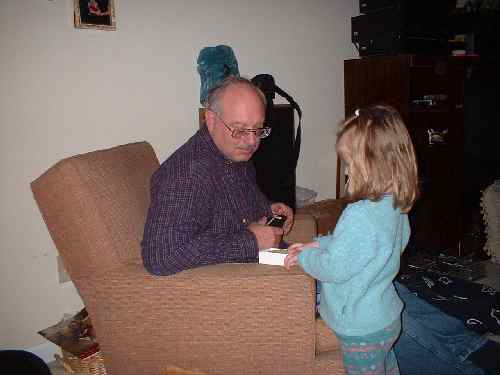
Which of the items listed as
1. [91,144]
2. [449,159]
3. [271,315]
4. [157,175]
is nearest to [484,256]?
[449,159]

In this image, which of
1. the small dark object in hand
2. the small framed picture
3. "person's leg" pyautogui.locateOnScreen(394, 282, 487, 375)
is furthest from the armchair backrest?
"person's leg" pyautogui.locateOnScreen(394, 282, 487, 375)

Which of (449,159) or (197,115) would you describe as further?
(449,159)

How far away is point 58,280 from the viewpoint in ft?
6.45

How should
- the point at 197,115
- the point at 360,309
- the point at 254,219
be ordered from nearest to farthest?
1. the point at 360,309
2. the point at 254,219
3. the point at 197,115

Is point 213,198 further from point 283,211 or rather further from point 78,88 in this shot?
point 78,88

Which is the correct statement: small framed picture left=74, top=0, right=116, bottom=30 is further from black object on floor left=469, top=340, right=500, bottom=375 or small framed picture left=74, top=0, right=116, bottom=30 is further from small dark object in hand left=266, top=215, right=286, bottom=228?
black object on floor left=469, top=340, right=500, bottom=375

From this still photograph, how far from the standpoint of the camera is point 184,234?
3.71 ft

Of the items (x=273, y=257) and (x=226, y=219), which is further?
(x=226, y=219)

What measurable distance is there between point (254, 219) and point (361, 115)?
65 cm

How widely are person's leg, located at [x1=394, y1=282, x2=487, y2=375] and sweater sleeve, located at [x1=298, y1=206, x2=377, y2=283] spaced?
1.75 feet

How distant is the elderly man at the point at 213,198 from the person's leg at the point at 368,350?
0.41 metres

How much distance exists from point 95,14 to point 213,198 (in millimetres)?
1324

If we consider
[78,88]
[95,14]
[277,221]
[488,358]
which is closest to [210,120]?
[277,221]

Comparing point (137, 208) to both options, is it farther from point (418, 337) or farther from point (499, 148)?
point (499, 148)
